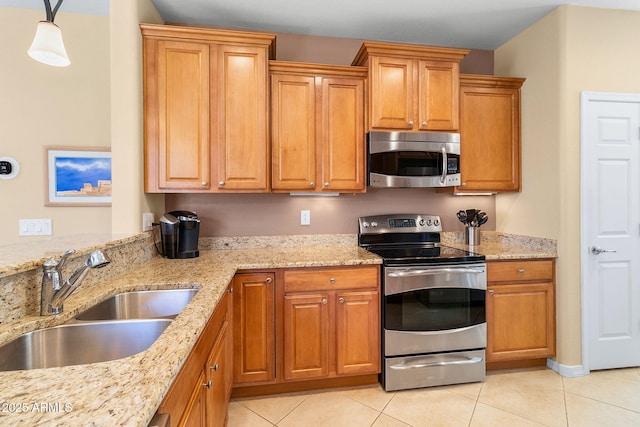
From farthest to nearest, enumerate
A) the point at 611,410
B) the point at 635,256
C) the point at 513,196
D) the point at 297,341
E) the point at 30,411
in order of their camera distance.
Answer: the point at 513,196 → the point at 635,256 → the point at 297,341 → the point at 611,410 → the point at 30,411

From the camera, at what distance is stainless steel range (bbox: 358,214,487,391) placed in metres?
2.09

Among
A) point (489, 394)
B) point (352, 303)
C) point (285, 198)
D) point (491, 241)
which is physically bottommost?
point (489, 394)

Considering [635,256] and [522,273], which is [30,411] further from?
[635,256]

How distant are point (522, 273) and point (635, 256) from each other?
88 cm

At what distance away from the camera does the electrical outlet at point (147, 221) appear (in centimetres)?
210

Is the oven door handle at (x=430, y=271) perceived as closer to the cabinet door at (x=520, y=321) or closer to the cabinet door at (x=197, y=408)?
the cabinet door at (x=520, y=321)

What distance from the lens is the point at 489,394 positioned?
6.82 feet

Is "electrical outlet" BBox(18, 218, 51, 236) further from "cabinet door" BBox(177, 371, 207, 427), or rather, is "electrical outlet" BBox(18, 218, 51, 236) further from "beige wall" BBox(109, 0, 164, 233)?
"cabinet door" BBox(177, 371, 207, 427)

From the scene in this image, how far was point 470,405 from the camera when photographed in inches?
77.5

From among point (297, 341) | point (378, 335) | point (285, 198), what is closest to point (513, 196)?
point (378, 335)

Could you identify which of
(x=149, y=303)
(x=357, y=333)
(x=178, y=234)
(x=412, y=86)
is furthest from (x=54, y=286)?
(x=412, y=86)

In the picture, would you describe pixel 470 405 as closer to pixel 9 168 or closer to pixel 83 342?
pixel 83 342

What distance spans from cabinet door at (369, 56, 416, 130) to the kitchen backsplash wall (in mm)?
648

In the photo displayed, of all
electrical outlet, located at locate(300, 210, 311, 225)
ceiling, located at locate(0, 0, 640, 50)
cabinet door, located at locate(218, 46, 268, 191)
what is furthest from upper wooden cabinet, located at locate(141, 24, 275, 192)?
electrical outlet, located at locate(300, 210, 311, 225)
